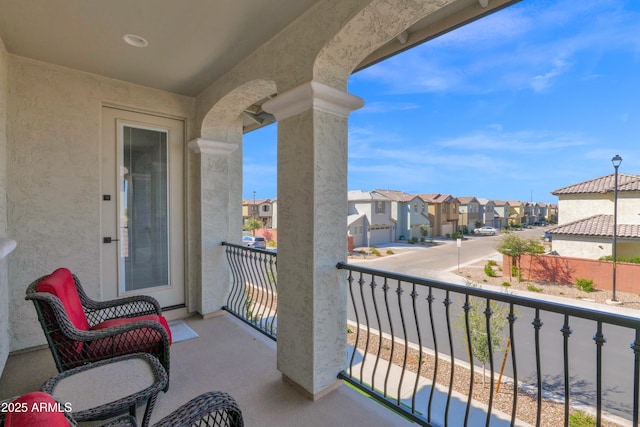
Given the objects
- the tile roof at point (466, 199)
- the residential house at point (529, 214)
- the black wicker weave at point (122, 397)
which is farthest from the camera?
the tile roof at point (466, 199)

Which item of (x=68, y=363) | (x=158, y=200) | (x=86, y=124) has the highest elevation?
(x=86, y=124)

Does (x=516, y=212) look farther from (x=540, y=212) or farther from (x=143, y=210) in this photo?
(x=143, y=210)

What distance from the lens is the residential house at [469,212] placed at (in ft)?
105

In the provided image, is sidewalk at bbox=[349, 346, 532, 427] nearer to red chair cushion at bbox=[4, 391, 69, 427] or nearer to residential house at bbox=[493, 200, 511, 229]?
red chair cushion at bbox=[4, 391, 69, 427]

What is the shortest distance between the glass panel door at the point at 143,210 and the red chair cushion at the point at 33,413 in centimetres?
318

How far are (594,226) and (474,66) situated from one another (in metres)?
14.3

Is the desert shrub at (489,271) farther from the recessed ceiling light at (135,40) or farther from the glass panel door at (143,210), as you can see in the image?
the recessed ceiling light at (135,40)

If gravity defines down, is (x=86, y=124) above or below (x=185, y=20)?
below

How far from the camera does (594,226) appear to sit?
38.2 feet

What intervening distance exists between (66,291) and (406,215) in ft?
84.5

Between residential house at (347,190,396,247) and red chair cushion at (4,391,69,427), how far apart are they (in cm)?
2054

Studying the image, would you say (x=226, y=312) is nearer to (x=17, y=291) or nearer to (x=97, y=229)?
(x=97, y=229)

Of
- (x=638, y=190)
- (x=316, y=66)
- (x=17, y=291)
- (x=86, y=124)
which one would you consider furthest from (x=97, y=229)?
(x=638, y=190)

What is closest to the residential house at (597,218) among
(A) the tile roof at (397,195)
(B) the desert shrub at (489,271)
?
(B) the desert shrub at (489,271)
